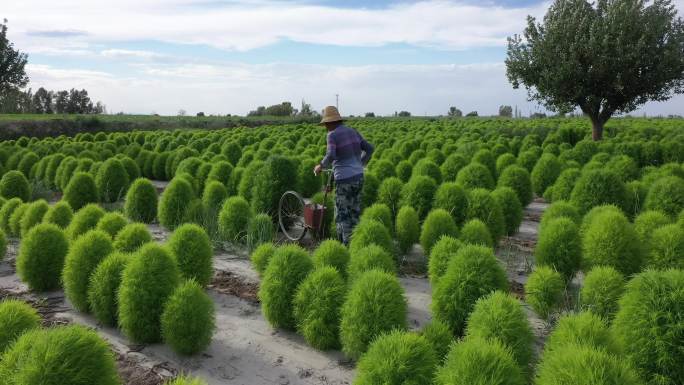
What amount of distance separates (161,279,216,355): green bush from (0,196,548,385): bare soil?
0.61 ft

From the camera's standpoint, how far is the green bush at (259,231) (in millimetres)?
8203

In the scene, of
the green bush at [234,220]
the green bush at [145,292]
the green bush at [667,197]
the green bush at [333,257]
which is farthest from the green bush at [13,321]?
the green bush at [667,197]

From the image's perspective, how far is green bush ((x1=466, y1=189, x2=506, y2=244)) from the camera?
816cm

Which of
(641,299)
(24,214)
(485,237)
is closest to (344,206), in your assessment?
(485,237)

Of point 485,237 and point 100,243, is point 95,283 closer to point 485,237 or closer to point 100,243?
point 100,243

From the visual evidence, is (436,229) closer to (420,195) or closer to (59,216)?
(420,195)

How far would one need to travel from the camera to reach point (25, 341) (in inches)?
144

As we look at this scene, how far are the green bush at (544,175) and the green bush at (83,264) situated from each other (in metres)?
9.38

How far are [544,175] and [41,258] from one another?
9881 mm

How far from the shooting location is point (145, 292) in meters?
5.02

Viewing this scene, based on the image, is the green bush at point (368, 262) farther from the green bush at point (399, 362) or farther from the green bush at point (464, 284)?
the green bush at point (399, 362)

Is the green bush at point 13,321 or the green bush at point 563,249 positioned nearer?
the green bush at point 13,321

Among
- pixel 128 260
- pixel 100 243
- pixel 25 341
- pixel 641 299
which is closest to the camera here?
pixel 25 341

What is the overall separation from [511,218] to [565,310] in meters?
3.34
